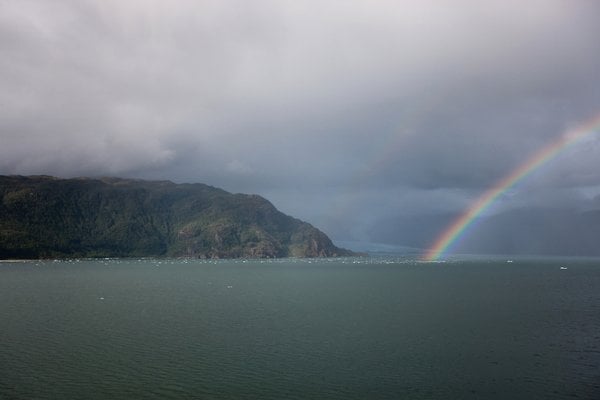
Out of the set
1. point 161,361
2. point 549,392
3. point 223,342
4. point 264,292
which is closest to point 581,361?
point 549,392

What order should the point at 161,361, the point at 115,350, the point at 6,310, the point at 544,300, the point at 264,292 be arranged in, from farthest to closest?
the point at 264,292 < the point at 544,300 < the point at 6,310 < the point at 115,350 < the point at 161,361

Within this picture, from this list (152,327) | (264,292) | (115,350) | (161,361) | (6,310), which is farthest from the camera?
(264,292)

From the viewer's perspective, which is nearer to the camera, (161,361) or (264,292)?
(161,361)

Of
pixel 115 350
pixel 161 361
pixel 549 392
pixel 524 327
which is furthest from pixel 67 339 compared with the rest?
pixel 524 327

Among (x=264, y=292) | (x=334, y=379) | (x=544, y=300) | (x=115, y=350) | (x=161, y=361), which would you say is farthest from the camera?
(x=264, y=292)

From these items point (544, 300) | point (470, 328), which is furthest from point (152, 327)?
point (544, 300)

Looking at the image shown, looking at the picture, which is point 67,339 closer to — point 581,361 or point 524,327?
point 581,361

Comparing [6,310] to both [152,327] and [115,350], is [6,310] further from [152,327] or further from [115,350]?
[115,350]

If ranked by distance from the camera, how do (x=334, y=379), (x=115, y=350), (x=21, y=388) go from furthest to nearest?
(x=115, y=350) < (x=334, y=379) < (x=21, y=388)

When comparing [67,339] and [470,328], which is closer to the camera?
[67,339]

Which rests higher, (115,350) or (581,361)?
(581,361)

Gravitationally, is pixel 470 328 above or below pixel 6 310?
above
